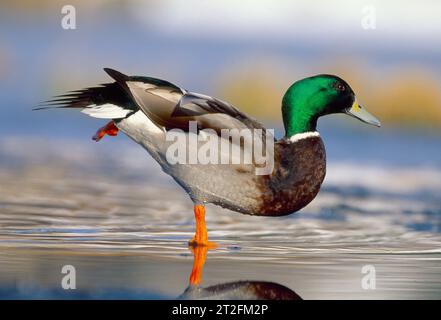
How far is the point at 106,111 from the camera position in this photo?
6.54 m

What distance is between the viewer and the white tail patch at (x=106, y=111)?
652cm

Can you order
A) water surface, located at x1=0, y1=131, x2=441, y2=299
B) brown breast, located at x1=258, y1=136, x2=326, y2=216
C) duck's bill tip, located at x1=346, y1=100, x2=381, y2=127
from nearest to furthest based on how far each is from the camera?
water surface, located at x1=0, y1=131, x2=441, y2=299 → brown breast, located at x1=258, y1=136, x2=326, y2=216 → duck's bill tip, located at x1=346, y1=100, x2=381, y2=127

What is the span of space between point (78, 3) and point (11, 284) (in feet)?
27.9

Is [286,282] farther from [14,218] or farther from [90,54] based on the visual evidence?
[90,54]

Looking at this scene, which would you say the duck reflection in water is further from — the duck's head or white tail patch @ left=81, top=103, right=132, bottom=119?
the duck's head

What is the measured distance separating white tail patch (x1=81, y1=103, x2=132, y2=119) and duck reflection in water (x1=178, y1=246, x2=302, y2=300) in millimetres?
1583

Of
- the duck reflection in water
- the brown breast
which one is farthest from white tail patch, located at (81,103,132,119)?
the duck reflection in water

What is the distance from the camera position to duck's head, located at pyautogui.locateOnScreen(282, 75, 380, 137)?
265 inches

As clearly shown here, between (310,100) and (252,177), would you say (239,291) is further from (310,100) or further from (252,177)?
(310,100)

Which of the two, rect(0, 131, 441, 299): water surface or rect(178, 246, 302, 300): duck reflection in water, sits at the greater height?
rect(0, 131, 441, 299): water surface

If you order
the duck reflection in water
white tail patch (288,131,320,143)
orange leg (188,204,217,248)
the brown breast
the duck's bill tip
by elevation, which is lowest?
the duck reflection in water

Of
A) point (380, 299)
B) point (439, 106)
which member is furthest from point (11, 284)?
point (439, 106)

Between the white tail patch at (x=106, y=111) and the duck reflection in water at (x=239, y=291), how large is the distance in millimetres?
1583

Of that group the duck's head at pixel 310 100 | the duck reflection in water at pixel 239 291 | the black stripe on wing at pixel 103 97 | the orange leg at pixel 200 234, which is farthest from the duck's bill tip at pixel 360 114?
the duck reflection in water at pixel 239 291
